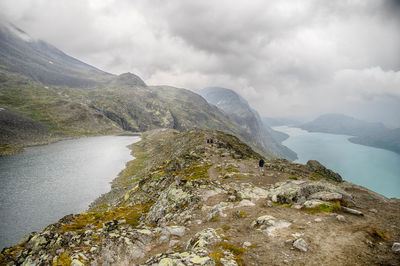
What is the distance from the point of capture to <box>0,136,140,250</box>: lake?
1889 inches

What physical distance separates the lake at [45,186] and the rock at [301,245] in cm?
5889

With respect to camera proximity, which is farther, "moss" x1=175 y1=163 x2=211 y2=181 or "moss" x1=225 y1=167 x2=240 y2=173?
"moss" x1=225 y1=167 x2=240 y2=173

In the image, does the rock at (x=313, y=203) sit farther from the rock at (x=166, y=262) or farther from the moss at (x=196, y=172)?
the moss at (x=196, y=172)

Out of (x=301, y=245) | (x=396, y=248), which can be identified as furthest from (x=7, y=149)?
(x=396, y=248)

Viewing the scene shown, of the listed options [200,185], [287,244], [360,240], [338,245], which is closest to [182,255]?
→ [287,244]

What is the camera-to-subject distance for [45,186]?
70.0m

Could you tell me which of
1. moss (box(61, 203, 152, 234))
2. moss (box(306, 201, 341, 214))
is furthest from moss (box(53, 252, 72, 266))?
moss (box(306, 201, 341, 214))

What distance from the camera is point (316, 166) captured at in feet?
233

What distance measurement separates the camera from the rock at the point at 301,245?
12656 mm


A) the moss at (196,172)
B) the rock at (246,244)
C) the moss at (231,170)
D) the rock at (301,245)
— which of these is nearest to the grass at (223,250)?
the rock at (246,244)

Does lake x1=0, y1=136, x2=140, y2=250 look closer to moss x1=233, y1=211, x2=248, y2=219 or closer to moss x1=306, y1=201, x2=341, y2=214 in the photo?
moss x1=233, y1=211, x2=248, y2=219

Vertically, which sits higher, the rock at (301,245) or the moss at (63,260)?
the rock at (301,245)

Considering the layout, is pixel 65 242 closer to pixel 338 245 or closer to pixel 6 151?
pixel 338 245

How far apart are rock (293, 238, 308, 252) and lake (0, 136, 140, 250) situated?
58.9 m
